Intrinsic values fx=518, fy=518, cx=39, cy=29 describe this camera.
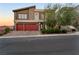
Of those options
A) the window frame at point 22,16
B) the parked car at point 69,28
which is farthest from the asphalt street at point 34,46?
the window frame at point 22,16

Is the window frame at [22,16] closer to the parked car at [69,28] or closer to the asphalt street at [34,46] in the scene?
the asphalt street at [34,46]

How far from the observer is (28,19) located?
5.62m

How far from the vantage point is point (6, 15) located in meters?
5.61

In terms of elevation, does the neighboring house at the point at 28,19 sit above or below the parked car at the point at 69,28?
above

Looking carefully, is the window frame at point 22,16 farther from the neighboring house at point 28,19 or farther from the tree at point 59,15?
the tree at point 59,15

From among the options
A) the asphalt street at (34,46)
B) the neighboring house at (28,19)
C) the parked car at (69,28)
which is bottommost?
the asphalt street at (34,46)

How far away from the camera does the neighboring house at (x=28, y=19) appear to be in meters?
5.61

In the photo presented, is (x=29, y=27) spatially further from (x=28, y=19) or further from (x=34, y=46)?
(x=34, y=46)

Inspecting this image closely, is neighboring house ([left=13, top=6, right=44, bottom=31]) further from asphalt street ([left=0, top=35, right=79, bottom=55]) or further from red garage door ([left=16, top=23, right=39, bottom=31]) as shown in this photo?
asphalt street ([left=0, top=35, right=79, bottom=55])

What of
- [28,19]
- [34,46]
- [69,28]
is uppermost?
[28,19]

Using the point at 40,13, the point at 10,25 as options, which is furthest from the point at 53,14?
the point at 10,25

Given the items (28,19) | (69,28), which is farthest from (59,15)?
(28,19)

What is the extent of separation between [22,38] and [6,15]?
303 millimetres

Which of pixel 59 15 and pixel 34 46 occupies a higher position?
pixel 59 15
